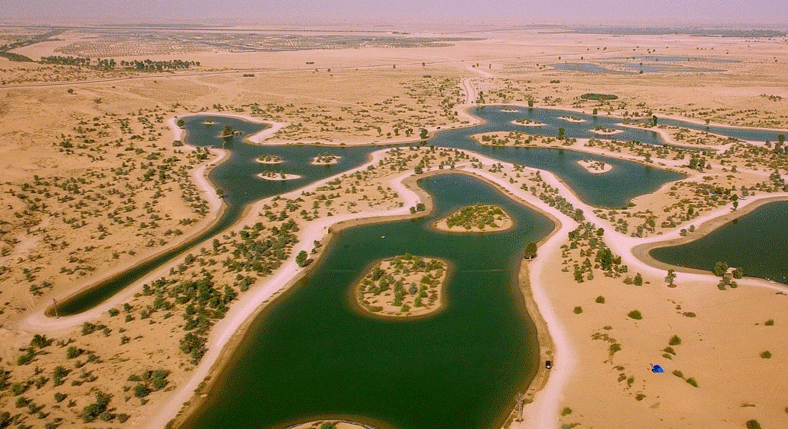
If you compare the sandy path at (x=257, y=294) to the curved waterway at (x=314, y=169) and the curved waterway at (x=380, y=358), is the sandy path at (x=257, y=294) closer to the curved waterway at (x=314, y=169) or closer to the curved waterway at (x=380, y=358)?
the curved waterway at (x=380, y=358)

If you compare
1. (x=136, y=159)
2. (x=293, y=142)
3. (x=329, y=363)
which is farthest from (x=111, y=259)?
(x=293, y=142)

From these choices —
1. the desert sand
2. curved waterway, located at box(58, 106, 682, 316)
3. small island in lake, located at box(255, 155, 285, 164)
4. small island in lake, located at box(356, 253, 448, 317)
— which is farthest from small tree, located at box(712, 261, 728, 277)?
small island in lake, located at box(255, 155, 285, 164)

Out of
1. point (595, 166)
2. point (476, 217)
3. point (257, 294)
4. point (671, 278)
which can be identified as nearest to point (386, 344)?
point (257, 294)

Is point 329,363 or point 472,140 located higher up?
point 472,140

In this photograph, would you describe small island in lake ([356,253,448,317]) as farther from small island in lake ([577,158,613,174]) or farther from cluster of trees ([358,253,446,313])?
small island in lake ([577,158,613,174])

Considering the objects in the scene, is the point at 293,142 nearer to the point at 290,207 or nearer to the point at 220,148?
the point at 220,148

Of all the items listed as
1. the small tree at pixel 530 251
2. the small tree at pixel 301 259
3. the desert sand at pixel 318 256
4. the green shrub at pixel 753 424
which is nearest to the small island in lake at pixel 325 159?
the desert sand at pixel 318 256

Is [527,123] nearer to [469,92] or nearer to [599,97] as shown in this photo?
[599,97]
